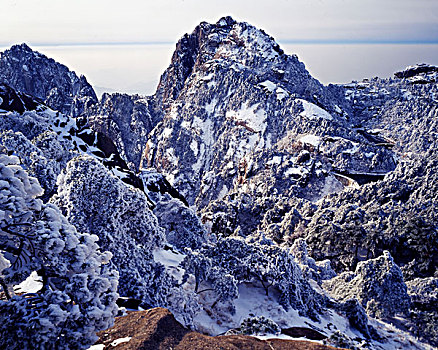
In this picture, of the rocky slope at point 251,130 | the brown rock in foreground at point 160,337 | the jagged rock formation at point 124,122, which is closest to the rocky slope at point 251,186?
the brown rock in foreground at point 160,337

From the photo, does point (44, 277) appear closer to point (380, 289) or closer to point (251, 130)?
point (380, 289)

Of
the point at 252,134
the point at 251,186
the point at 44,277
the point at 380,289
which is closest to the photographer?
the point at 44,277

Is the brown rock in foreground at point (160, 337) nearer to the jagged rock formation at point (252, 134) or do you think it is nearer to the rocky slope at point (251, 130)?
the jagged rock formation at point (252, 134)

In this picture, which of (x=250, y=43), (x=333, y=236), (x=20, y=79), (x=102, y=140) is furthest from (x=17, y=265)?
(x=20, y=79)

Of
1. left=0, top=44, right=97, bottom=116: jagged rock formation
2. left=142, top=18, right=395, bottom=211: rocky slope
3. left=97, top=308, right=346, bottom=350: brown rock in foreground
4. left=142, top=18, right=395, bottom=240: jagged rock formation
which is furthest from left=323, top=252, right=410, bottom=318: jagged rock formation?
left=0, top=44, right=97, bottom=116: jagged rock formation

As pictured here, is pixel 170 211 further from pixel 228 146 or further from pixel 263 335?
pixel 228 146

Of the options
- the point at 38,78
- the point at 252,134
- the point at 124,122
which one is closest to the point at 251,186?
the point at 252,134
